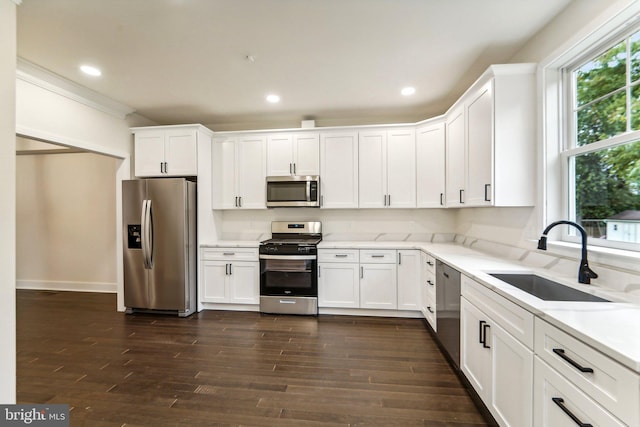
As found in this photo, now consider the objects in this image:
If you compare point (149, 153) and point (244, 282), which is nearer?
point (244, 282)

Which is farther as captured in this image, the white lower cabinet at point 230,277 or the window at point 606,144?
the white lower cabinet at point 230,277

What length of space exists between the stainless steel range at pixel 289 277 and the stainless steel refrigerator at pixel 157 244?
1.02 meters

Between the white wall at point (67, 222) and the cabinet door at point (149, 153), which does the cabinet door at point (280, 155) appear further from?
the white wall at point (67, 222)

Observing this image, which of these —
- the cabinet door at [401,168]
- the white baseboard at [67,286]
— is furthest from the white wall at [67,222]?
the cabinet door at [401,168]

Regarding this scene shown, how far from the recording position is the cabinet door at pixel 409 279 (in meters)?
3.29

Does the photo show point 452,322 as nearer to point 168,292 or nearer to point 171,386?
point 171,386

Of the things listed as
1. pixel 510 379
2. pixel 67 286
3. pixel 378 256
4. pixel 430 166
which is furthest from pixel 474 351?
pixel 67 286

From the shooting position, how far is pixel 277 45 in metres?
2.26

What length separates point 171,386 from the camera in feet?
6.79

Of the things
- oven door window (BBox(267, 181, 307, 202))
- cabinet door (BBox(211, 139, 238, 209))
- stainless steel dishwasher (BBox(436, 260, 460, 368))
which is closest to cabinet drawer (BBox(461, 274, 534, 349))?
stainless steel dishwasher (BBox(436, 260, 460, 368))

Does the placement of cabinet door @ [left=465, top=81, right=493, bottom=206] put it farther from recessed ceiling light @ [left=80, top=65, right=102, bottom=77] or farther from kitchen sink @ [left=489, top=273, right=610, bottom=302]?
recessed ceiling light @ [left=80, top=65, right=102, bottom=77]

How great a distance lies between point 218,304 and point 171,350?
1.10 metres
